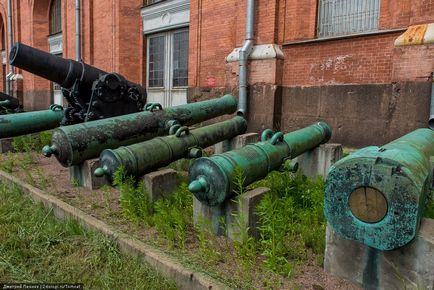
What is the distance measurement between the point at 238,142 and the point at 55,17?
17.0 m

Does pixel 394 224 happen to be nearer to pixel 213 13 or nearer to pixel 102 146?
pixel 102 146

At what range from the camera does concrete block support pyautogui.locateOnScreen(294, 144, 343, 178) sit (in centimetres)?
524

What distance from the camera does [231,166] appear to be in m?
3.19

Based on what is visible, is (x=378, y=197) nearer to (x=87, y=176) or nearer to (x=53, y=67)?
(x=87, y=176)

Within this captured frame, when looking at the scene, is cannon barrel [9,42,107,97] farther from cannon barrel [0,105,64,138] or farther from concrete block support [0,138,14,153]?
concrete block support [0,138,14,153]

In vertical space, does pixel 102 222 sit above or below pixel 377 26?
below

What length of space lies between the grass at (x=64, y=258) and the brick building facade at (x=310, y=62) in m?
5.05

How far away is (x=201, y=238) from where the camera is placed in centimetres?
303

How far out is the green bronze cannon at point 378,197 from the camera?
2.22 metres

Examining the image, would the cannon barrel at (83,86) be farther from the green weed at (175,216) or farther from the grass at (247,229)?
the green weed at (175,216)

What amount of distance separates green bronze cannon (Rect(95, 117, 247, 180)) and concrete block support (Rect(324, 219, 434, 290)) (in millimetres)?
2164

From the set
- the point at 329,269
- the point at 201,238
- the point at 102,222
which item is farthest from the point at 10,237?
the point at 329,269

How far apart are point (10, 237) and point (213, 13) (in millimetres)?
7784

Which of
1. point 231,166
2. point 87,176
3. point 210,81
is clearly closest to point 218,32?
point 210,81
